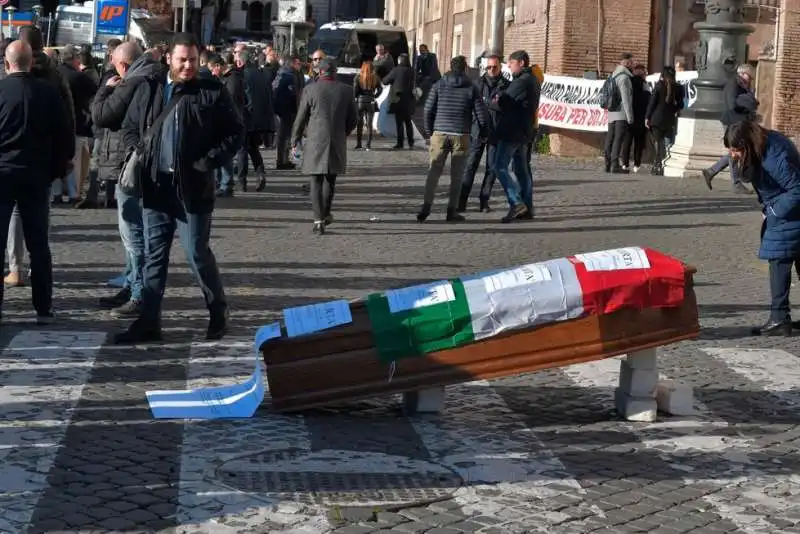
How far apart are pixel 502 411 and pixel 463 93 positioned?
9732 mm

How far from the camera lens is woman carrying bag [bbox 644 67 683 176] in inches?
989

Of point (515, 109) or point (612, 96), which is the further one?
point (612, 96)

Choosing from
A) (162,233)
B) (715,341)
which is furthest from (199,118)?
(715,341)

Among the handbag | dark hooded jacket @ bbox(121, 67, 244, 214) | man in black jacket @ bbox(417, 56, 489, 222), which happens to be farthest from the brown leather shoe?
man in black jacket @ bbox(417, 56, 489, 222)

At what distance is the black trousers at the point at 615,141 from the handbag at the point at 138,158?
16.1 m

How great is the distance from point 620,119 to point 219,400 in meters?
17.9

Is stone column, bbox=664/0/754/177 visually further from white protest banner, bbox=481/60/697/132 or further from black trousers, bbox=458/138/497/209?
black trousers, bbox=458/138/497/209

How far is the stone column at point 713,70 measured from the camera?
23906 mm

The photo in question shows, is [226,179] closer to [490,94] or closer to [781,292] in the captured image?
[490,94]

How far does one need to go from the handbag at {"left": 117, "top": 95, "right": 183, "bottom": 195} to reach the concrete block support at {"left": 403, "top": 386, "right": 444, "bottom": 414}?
276 cm

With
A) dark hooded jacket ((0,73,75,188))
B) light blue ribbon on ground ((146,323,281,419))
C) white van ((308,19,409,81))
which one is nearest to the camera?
light blue ribbon on ground ((146,323,281,419))

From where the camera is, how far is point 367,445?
24.6 feet

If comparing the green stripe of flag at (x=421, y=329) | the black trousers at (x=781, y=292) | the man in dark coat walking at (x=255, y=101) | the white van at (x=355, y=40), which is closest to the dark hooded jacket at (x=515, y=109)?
the man in dark coat walking at (x=255, y=101)

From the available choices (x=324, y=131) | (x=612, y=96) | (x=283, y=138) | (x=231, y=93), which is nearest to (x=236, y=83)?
(x=231, y=93)
